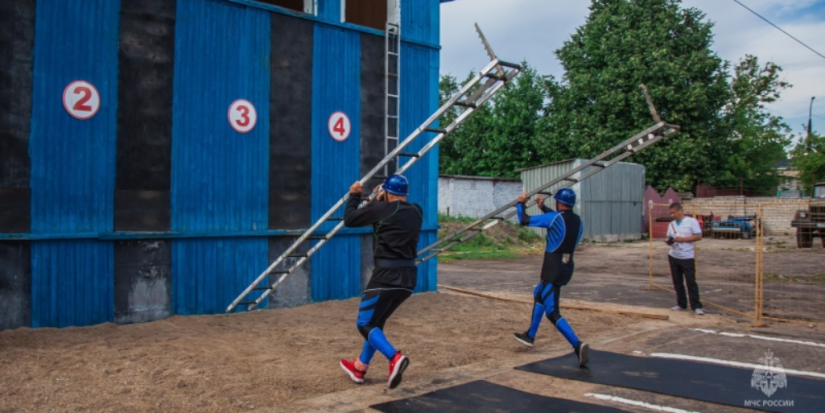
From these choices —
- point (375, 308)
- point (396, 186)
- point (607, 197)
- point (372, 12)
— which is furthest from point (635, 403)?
point (607, 197)

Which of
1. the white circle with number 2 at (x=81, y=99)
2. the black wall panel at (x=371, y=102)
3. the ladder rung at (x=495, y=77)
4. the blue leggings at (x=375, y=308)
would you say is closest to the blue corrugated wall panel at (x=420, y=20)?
the black wall panel at (x=371, y=102)

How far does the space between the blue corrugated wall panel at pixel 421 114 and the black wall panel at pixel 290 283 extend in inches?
99.0

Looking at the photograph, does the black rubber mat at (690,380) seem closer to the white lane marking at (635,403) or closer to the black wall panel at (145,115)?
the white lane marking at (635,403)

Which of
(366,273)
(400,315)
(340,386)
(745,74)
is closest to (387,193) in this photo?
(340,386)

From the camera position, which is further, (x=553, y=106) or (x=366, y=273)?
(x=553, y=106)

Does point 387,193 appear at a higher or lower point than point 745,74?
lower

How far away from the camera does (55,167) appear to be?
27.8 feet

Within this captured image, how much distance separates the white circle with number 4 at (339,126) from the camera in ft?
36.9

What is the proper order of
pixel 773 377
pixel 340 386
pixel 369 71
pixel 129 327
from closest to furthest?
1. pixel 340 386
2. pixel 773 377
3. pixel 129 327
4. pixel 369 71

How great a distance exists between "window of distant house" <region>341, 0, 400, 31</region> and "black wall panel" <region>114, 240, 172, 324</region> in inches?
207

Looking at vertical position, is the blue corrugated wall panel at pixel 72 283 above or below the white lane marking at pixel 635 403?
above

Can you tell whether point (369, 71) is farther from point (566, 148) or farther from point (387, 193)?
point (566, 148)

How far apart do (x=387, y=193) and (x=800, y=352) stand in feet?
18.1

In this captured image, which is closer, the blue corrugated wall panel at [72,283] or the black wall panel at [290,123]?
the blue corrugated wall panel at [72,283]
